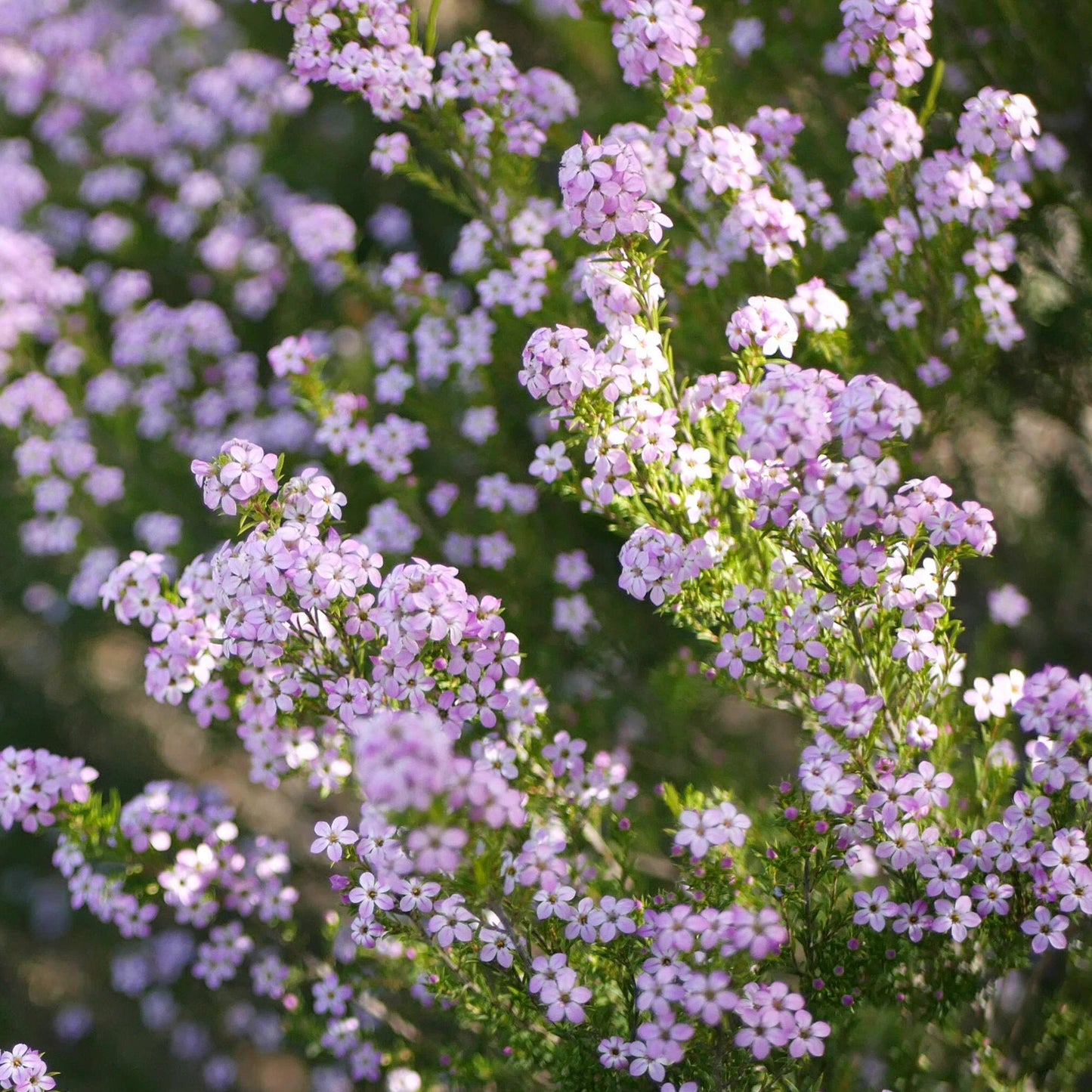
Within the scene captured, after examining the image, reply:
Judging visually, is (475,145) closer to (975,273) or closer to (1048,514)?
(975,273)

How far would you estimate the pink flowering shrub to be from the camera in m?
2.39

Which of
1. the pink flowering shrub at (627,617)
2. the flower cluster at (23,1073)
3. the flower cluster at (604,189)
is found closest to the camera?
the pink flowering shrub at (627,617)

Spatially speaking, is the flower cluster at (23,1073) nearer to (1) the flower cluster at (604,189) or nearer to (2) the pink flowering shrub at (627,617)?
(2) the pink flowering shrub at (627,617)

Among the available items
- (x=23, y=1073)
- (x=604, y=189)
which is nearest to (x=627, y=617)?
(x=604, y=189)

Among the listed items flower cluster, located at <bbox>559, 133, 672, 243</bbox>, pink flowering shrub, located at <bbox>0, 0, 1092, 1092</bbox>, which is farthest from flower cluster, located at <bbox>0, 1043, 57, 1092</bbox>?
flower cluster, located at <bbox>559, 133, 672, 243</bbox>

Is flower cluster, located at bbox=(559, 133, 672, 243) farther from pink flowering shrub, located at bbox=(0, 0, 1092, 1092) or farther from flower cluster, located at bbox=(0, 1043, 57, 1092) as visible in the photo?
flower cluster, located at bbox=(0, 1043, 57, 1092)

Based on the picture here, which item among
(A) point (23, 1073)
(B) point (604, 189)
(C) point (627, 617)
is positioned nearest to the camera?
(B) point (604, 189)

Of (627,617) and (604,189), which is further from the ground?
(604,189)

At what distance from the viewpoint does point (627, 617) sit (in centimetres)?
503

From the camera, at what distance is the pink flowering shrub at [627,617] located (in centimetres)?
239

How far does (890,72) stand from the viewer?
3.34 meters

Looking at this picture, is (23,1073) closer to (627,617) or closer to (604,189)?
(604,189)

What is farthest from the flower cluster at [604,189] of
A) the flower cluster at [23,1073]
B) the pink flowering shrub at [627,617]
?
the flower cluster at [23,1073]

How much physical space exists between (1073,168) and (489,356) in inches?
121
